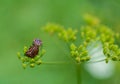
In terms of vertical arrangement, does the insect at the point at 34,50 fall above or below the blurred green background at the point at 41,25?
below

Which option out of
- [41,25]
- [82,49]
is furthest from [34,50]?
[41,25]

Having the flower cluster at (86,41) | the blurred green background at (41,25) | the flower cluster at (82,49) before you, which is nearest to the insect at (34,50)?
the flower cluster at (82,49)

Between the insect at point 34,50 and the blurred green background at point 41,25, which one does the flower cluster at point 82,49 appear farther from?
the blurred green background at point 41,25

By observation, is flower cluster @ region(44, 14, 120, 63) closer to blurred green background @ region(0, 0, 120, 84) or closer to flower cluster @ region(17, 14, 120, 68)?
flower cluster @ region(17, 14, 120, 68)

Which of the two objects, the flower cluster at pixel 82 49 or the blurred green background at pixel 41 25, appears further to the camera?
the blurred green background at pixel 41 25

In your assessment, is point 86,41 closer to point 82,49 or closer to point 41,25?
point 82,49

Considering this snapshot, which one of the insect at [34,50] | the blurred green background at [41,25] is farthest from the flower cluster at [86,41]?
the blurred green background at [41,25]

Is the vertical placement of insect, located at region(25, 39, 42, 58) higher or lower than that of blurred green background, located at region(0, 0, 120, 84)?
lower

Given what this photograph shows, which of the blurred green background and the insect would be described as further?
the blurred green background

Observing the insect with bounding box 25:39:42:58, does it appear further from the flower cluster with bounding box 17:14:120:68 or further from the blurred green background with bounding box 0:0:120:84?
the blurred green background with bounding box 0:0:120:84

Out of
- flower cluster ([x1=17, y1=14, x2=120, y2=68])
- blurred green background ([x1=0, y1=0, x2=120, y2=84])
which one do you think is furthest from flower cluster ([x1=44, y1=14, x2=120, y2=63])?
blurred green background ([x1=0, y1=0, x2=120, y2=84])
